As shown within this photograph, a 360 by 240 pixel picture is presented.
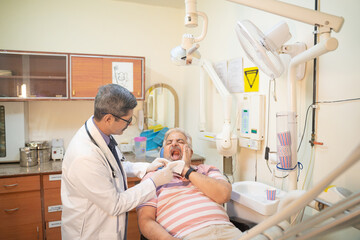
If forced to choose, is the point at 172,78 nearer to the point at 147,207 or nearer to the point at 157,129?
the point at 157,129

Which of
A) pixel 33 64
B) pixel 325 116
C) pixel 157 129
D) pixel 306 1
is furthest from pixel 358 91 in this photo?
pixel 33 64

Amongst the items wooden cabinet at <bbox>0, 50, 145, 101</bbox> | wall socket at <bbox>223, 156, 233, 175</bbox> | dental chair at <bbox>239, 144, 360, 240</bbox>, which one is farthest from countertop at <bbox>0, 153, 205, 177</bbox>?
dental chair at <bbox>239, 144, 360, 240</bbox>

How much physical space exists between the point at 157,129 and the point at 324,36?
254 centimetres

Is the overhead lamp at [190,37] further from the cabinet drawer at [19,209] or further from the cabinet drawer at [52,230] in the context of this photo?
the cabinet drawer at [52,230]

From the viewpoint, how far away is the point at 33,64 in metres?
2.86

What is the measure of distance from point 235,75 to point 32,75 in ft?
6.99

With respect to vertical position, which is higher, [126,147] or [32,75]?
[32,75]

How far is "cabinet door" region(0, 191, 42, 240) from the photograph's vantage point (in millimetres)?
2482

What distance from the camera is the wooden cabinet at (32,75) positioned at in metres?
2.75

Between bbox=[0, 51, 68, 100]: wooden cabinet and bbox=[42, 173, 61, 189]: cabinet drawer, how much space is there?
0.85 m

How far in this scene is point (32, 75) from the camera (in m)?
2.85

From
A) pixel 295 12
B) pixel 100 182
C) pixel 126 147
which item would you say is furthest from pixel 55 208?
pixel 295 12

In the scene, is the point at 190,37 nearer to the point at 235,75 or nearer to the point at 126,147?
the point at 235,75

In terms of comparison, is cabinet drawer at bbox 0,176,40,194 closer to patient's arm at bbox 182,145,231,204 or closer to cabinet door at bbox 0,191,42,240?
cabinet door at bbox 0,191,42,240
